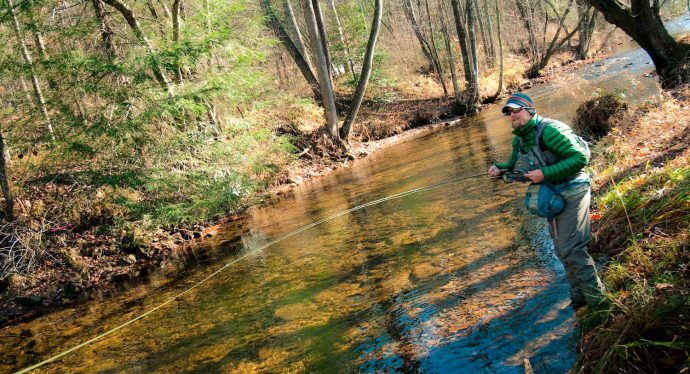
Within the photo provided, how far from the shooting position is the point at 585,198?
4.10 metres

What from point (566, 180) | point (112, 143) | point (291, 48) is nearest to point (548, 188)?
point (566, 180)

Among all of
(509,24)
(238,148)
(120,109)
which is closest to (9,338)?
(120,109)

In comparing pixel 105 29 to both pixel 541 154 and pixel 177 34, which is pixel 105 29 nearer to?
pixel 177 34

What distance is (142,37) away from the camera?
12.0m

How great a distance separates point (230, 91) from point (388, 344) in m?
9.28

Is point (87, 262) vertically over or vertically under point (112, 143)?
under

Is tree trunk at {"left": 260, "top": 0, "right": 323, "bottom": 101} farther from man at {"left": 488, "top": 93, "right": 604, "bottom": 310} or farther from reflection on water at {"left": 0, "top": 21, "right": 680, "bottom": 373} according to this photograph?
man at {"left": 488, "top": 93, "right": 604, "bottom": 310}

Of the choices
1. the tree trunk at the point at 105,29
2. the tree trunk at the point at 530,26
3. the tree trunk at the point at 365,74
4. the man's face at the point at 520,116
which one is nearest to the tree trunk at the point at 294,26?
A: the tree trunk at the point at 365,74

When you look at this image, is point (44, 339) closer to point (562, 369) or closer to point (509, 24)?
point (562, 369)

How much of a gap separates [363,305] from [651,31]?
33.8ft

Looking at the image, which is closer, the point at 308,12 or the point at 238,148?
the point at 238,148

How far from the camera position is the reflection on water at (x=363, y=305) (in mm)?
4520

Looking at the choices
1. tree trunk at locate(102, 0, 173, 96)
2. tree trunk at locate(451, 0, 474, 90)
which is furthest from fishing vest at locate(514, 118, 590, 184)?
tree trunk at locate(451, 0, 474, 90)

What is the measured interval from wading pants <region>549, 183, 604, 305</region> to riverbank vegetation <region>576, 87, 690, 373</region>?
7.9 inches
